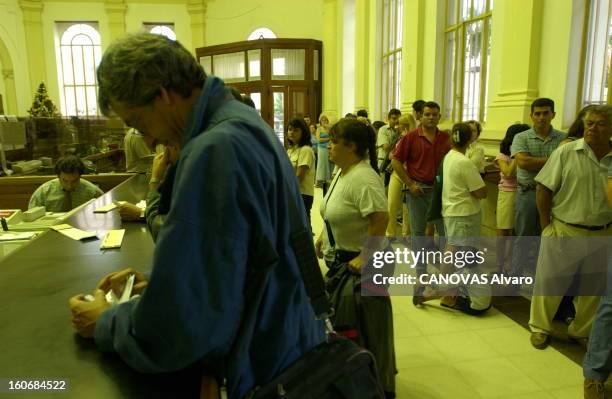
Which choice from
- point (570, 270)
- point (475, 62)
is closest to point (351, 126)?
point (570, 270)

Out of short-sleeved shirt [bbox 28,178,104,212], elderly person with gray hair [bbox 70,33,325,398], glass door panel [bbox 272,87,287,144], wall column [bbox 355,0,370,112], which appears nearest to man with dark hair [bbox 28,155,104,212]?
short-sleeved shirt [bbox 28,178,104,212]

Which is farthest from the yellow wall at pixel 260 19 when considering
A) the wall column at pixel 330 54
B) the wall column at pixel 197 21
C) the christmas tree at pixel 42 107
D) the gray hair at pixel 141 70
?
the gray hair at pixel 141 70

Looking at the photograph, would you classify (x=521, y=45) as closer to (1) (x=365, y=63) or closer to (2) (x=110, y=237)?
(2) (x=110, y=237)

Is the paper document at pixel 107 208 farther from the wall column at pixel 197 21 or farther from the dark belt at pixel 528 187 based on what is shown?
the wall column at pixel 197 21

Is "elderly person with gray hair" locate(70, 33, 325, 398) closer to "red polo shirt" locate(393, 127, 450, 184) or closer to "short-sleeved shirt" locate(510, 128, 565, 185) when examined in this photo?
"short-sleeved shirt" locate(510, 128, 565, 185)

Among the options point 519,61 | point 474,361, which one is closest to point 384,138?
point 519,61

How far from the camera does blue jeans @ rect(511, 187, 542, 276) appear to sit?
3918mm

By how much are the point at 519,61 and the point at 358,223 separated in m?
3.57

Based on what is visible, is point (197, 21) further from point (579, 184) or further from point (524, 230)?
point (579, 184)

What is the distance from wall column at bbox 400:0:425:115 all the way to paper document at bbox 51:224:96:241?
628 centimetres

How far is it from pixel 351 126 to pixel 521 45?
3380 millimetres

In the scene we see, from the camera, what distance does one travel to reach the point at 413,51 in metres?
7.57

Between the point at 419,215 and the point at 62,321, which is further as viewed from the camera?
the point at 419,215

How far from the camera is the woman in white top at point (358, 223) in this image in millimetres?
2260
